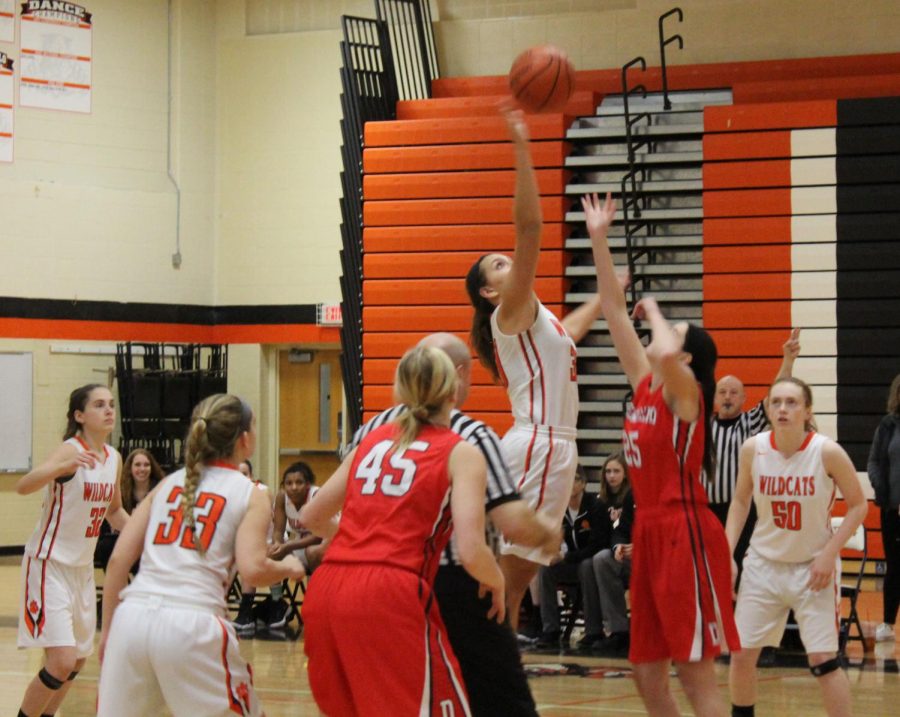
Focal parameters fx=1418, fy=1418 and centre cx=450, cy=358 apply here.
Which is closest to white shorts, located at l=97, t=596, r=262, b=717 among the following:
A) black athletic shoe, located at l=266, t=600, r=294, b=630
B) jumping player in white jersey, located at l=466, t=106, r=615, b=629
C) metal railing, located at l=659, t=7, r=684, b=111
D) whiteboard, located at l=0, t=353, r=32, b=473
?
jumping player in white jersey, located at l=466, t=106, r=615, b=629

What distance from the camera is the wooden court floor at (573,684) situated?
7375 mm

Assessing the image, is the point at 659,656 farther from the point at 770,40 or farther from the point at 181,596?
the point at 770,40

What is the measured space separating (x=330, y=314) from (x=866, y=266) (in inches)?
251

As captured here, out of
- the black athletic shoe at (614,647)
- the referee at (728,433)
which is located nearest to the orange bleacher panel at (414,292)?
the black athletic shoe at (614,647)

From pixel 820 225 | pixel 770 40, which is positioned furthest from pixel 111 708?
pixel 770 40

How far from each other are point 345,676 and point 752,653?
2.51 m

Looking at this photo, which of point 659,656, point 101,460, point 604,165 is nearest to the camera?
point 659,656

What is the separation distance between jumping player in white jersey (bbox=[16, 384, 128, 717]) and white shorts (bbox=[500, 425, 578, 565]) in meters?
2.10

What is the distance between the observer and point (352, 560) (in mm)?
3805

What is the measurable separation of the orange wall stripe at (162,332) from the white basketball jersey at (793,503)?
10796mm

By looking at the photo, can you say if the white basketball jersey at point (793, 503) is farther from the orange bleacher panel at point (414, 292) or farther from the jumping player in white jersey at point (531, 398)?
the orange bleacher panel at point (414, 292)

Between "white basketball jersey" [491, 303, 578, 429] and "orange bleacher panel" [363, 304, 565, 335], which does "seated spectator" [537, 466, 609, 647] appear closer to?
"orange bleacher panel" [363, 304, 565, 335]

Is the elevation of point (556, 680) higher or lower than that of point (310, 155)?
lower

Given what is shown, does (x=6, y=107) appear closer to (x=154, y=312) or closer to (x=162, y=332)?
(x=154, y=312)
